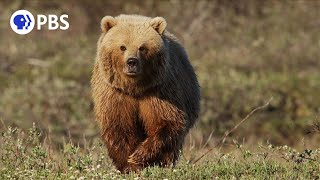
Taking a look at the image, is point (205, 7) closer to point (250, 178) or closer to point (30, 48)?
point (30, 48)

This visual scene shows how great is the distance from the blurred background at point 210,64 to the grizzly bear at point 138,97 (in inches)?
220

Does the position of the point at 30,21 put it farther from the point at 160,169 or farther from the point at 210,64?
the point at 160,169

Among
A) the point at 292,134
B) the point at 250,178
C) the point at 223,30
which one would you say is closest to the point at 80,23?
the point at 223,30

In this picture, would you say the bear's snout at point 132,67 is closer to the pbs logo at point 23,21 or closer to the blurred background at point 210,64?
the blurred background at point 210,64

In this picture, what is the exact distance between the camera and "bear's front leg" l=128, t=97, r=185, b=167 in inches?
328

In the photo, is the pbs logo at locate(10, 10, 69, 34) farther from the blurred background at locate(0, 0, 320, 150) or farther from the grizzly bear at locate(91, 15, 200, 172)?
the grizzly bear at locate(91, 15, 200, 172)

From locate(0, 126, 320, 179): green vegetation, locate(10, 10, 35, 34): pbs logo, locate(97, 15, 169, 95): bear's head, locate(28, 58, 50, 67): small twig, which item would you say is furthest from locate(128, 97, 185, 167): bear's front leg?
locate(28, 58, 50, 67): small twig

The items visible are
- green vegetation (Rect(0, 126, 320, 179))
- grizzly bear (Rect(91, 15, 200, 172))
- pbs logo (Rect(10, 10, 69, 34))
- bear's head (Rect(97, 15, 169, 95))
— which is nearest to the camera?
green vegetation (Rect(0, 126, 320, 179))

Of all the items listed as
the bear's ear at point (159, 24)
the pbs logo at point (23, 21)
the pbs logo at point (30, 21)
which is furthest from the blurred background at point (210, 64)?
the bear's ear at point (159, 24)

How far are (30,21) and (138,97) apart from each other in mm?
10529

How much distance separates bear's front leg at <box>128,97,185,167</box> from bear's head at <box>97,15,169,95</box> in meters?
0.20

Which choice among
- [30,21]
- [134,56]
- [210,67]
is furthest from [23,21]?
[134,56]

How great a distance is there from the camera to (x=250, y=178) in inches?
285

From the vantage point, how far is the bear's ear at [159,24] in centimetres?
841
